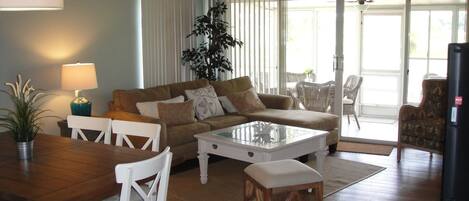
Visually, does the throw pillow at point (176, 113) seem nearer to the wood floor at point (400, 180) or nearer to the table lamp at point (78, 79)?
the table lamp at point (78, 79)

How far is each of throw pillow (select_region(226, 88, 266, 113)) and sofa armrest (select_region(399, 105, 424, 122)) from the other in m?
1.72

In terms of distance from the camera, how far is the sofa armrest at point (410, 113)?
19.2ft

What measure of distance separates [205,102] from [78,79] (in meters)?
1.58

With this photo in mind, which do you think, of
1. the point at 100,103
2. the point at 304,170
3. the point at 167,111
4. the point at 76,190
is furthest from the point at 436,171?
the point at 76,190

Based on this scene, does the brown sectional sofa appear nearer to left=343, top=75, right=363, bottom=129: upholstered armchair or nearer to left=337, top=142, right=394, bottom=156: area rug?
left=337, top=142, right=394, bottom=156: area rug

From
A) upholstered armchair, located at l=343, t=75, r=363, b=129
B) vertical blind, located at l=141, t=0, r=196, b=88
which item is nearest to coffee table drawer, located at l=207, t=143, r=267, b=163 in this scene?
vertical blind, located at l=141, t=0, r=196, b=88

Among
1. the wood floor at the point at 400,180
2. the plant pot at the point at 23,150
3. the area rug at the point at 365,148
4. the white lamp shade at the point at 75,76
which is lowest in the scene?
the wood floor at the point at 400,180

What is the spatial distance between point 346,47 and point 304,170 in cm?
372

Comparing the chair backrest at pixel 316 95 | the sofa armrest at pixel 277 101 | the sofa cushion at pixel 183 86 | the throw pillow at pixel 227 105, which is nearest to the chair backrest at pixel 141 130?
the sofa cushion at pixel 183 86

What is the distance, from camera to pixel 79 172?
2686 millimetres

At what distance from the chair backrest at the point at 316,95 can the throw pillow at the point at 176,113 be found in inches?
79.2

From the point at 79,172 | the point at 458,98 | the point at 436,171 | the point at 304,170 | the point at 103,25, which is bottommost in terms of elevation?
the point at 436,171

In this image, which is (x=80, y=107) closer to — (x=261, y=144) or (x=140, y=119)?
(x=140, y=119)

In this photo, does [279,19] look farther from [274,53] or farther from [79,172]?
[79,172]
